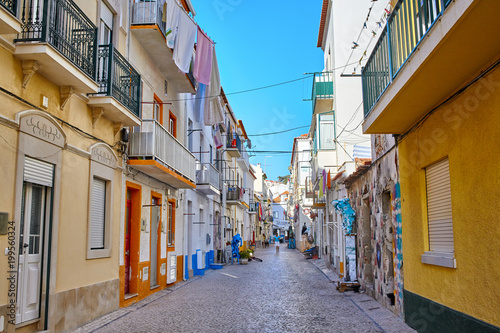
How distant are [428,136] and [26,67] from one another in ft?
20.7

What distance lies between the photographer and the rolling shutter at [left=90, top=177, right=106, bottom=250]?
930 centimetres

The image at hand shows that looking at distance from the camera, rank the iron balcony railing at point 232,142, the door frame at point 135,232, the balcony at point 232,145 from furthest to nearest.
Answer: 1. the iron balcony railing at point 232,142
2. the balcony at point 232,145
3. the door frame at point 135,232

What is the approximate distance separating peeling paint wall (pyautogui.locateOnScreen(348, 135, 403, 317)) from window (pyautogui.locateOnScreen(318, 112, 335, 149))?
8.73 meters

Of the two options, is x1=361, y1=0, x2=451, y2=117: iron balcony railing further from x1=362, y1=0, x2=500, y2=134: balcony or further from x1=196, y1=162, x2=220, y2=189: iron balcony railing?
x1=196, y1=162, x2=220, y2=189: iron balcony railing

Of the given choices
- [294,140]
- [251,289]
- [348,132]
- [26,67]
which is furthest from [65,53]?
[294,140]

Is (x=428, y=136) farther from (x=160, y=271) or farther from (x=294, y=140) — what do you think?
(x=294, y=140)

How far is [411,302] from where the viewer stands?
7.96m

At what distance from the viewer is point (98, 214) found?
9.59 m

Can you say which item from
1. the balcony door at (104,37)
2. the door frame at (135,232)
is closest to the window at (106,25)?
the balcony door at (104,37)

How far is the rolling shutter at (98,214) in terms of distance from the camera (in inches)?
366

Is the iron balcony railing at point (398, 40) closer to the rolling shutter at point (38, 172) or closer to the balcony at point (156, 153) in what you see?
the balcony at point (156, 153)

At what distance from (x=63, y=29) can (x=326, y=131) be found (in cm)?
1580

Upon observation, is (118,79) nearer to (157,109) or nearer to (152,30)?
(152,30)

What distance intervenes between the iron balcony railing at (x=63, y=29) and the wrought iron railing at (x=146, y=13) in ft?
10.9
